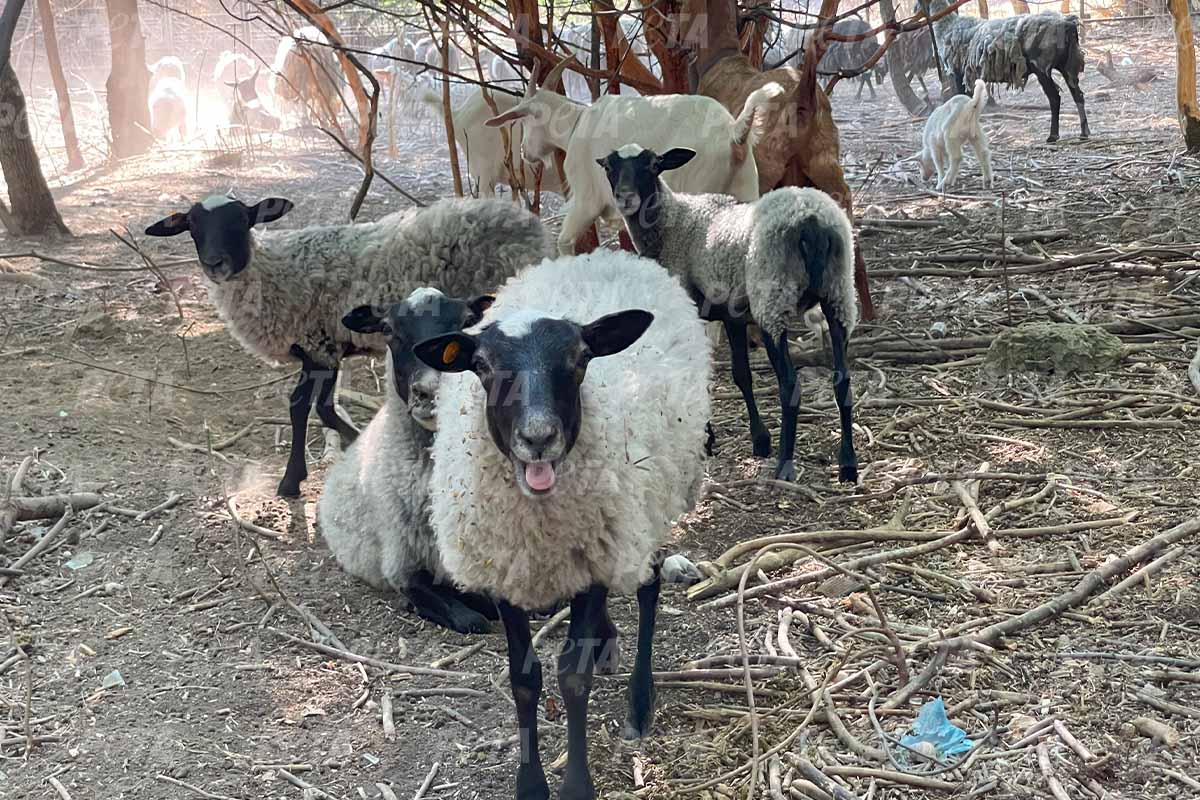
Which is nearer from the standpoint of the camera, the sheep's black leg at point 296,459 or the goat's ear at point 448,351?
the goat's ear at point 448,351

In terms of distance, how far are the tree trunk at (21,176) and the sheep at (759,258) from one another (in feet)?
18.9

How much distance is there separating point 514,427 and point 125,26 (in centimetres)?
1474

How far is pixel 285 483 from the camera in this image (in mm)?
5082

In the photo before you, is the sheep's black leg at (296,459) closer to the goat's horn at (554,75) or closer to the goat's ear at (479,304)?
the goat's ear at (479,304)

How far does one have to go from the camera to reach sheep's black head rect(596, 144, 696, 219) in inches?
212

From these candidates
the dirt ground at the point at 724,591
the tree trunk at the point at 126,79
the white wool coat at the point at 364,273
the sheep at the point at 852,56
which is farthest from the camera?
the sheep at the point at 852,56

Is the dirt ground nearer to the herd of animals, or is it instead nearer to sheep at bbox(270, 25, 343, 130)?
the herd of animals

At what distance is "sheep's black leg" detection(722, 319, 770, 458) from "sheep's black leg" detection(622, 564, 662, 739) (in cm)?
196

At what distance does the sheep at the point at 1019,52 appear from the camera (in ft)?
44.9

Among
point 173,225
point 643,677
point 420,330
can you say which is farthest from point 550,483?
point 173,225

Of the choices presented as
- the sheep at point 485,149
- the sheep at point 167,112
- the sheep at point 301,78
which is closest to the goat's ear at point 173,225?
the sheep at point 485,149

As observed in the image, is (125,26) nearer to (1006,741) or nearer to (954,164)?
(954,164)

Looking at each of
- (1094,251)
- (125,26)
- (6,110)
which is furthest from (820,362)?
(125,26)

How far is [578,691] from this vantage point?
2932 millimetres
